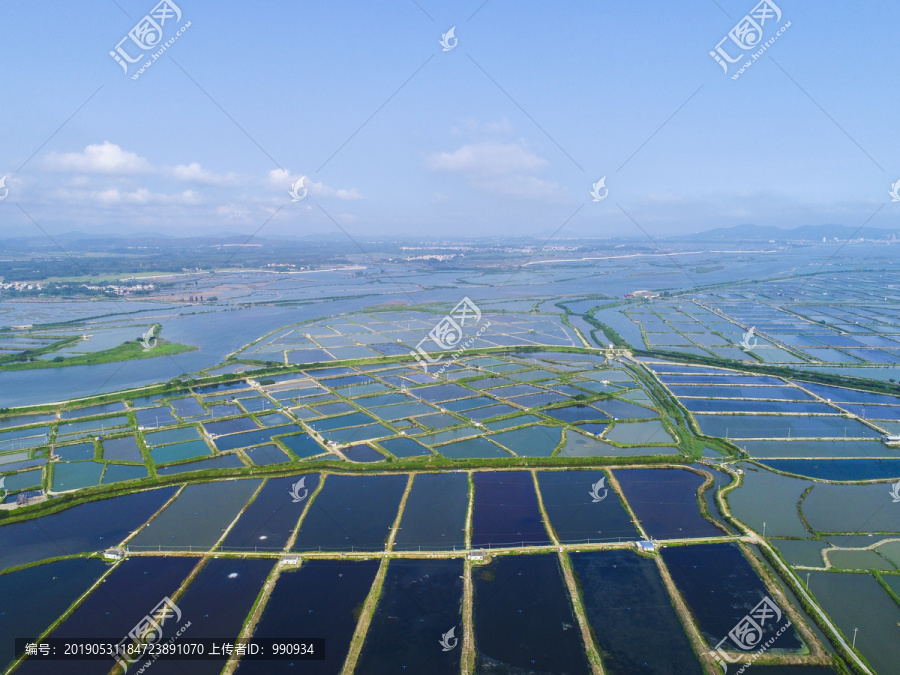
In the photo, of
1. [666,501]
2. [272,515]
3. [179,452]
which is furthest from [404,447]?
[666,501]

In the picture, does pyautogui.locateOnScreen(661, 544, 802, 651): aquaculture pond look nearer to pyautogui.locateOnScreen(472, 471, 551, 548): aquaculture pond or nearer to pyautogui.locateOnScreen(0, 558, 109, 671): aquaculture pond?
pyautogui.locateOnScreen(472, 471, 551, 548): aquaculture pond

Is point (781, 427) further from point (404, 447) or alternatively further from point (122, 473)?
point (122, 473)

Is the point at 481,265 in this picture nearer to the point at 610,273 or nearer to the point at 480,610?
the point at 610,273

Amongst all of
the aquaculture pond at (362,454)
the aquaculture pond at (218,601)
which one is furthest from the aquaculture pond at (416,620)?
the aquaculture pond at (362,454)

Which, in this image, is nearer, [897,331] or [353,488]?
[353,488]

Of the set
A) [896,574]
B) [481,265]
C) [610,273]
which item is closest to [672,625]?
[896,574]

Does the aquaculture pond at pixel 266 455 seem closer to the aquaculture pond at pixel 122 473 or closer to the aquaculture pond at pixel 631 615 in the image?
the aquaculture pond at pixel 122 473
